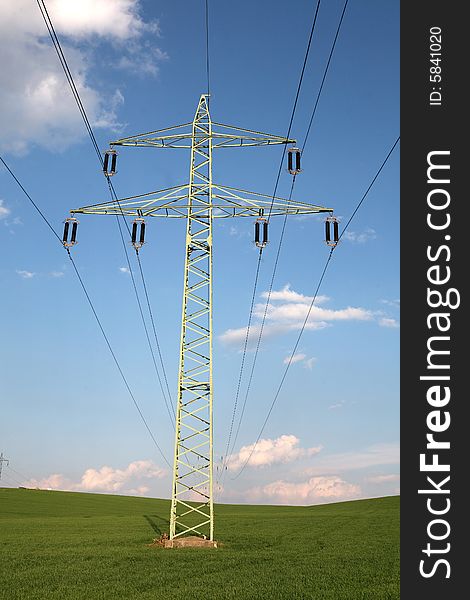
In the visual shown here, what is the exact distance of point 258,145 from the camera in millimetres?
37812

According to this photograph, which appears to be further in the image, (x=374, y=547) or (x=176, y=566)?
(x=374, y=547)

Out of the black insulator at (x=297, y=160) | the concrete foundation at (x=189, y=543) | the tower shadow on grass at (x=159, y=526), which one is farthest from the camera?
the tower shadow on grass at (x=159, y=526)

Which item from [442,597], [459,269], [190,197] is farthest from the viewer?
[190,197]

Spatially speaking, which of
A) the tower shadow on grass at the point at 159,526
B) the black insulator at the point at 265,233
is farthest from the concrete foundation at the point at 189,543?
the black insulator at the point at 265,233

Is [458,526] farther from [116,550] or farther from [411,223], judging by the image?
[116,550]

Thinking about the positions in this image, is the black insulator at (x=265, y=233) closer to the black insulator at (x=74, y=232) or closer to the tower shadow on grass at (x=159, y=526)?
the black insulator at (x=74, y=232)

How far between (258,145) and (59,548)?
91.5 ft

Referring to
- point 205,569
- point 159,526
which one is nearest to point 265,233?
point 205,569

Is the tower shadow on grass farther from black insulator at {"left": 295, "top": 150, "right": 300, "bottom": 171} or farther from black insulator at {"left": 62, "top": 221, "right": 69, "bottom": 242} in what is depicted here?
black insulator at {"left": 295, "top": 150, "right": 300, "bottom": 171}

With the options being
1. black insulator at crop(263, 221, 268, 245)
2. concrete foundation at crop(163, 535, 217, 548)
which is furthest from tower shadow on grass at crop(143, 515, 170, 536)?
black insulator at crop(263, 221, 268, 245)

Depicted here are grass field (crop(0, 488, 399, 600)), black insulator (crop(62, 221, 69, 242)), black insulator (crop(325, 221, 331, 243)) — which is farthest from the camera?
black insulator (crop(62, 221, 69, 242))

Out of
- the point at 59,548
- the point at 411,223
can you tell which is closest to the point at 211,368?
the point at 59,548

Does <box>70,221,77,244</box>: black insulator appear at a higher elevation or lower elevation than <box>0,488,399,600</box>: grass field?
higher

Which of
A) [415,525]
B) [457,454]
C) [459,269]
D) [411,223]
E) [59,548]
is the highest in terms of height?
[411,223]
